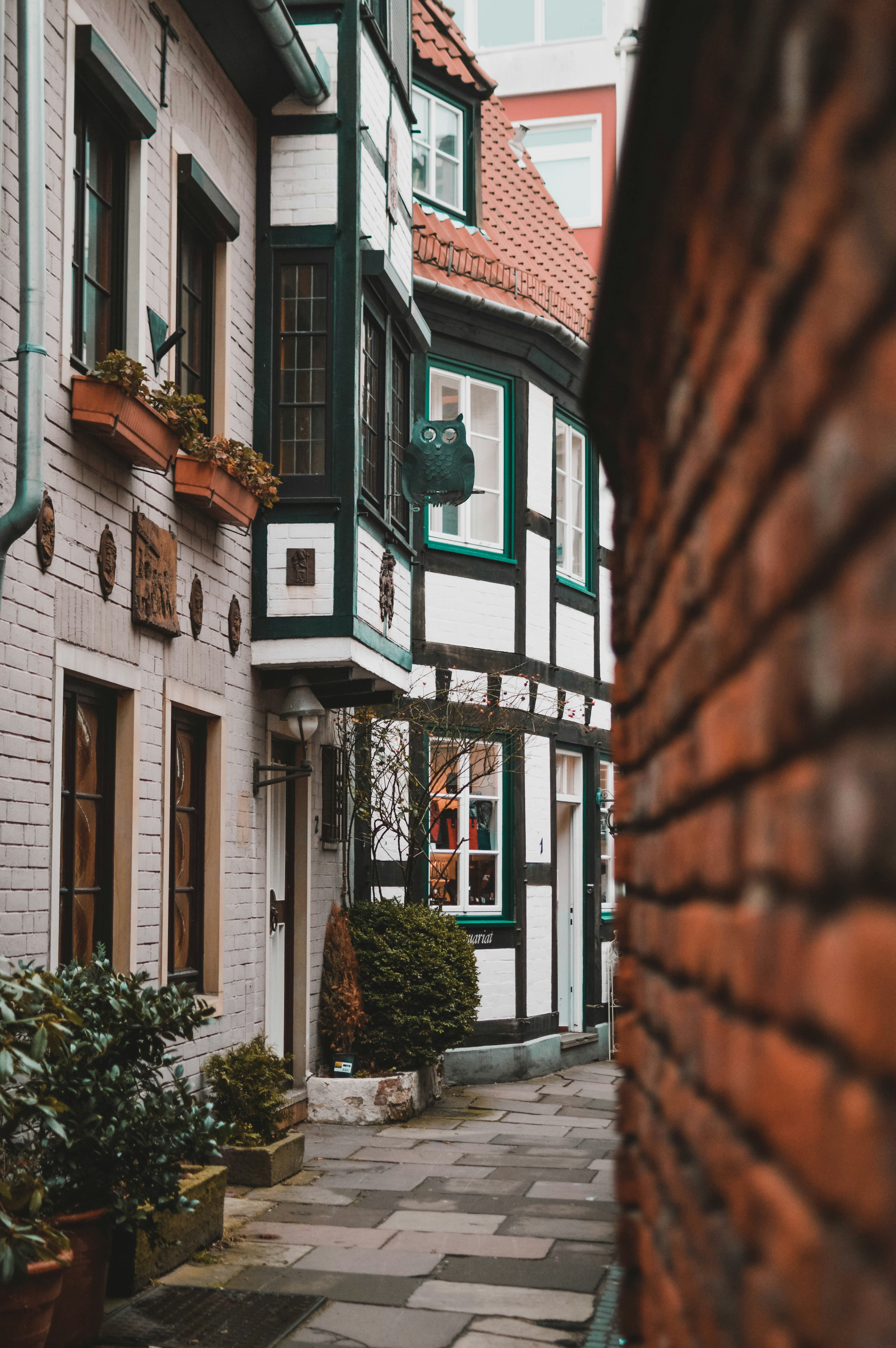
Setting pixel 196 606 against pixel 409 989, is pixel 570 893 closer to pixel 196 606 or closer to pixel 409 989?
pixel 409 989

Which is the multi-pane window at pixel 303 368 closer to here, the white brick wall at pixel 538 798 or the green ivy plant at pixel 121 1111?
the green ivy plant at pixel 121 1111

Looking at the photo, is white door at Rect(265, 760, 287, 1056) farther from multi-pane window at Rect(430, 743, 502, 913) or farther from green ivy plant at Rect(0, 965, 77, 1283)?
green ivy plant at Rect(0, 965, 77, 1283)

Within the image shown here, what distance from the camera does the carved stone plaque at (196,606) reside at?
331 inches

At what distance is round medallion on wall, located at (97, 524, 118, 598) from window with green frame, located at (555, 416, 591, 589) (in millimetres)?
8514

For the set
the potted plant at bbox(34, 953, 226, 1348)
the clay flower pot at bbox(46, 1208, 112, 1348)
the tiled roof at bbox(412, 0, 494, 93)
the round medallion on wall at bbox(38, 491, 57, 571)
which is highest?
the tiled roof at bbox(412, 0, 494, 93)

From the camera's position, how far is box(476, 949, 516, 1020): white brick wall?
1351 cm

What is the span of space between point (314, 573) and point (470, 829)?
4.85 meters

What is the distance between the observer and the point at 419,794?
1251 cm

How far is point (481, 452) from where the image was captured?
563 inches

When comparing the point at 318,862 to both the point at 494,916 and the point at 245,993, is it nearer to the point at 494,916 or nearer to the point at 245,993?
the point at 245,993

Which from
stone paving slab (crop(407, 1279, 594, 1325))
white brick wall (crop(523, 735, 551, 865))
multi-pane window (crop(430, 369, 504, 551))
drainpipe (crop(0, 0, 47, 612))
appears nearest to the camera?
drainpipe (crop(0, 0, 47, 612))

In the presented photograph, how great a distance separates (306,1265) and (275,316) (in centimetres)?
Answer: 595

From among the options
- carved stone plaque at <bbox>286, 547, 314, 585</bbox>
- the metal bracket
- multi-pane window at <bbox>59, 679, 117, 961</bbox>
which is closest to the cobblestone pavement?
multi-pane window at <bbox>59, 679, 117, 961</bbox>

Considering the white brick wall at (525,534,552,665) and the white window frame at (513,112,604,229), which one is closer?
the white brick wall at (525,534,552,665)
